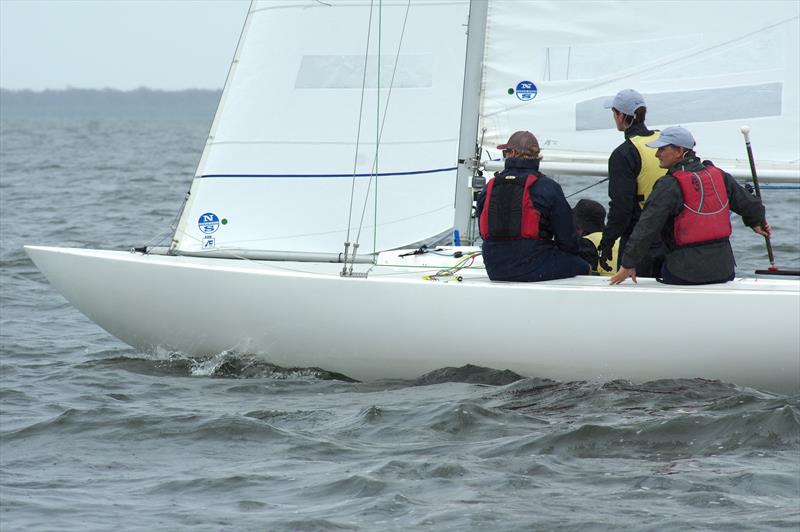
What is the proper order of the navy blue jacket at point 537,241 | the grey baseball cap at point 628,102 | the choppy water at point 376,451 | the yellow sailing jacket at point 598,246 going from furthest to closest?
the yellow sailing jacket at point 598,246 → the grey baseball cap at point 628,102 → the navy blue jacket at point 537,241 → the choppy water at point 376,451

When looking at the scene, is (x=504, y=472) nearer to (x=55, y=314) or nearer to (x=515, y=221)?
(x=515, y=221)

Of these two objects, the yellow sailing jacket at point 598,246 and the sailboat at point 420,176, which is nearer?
the sailboat at point 420,176

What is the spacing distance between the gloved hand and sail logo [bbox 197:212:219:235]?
6.64 feet

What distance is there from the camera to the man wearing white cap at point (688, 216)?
5.55 metres

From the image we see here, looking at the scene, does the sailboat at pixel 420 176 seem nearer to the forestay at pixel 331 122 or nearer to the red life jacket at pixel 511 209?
the forestay at pixel 331 122

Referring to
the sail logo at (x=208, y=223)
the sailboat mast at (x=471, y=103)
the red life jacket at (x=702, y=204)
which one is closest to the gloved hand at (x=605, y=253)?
the red life jacket at (x=702, y=204)

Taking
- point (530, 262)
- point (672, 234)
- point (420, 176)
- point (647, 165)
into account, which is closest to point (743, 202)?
point (672, 234)

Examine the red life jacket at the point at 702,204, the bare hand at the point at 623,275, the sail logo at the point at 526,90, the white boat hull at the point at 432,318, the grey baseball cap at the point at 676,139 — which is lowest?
the white boat hull at the point at 432,318

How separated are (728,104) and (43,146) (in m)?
34.3

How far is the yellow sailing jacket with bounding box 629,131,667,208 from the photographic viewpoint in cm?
586

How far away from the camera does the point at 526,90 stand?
6.66m

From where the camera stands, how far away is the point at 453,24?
22.4 feet

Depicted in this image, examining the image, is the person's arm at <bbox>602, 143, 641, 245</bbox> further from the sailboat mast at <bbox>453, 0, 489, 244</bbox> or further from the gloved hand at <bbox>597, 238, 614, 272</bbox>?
the sailboat mast at <bbox>453, 0, 489, 244</bbox>

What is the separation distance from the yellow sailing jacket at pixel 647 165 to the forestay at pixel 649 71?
77 cm
